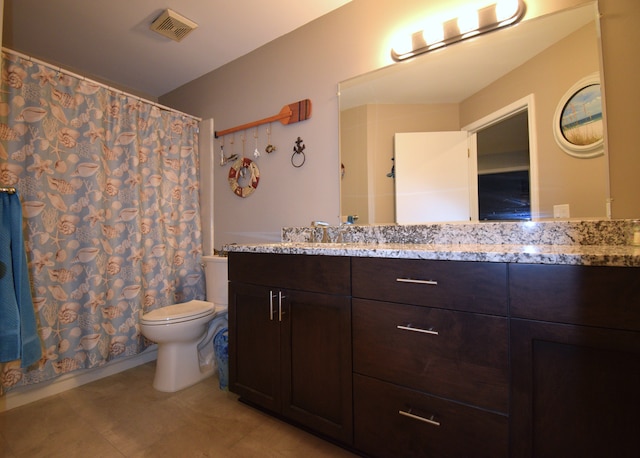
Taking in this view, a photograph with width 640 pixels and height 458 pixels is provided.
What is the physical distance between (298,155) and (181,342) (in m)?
1.44

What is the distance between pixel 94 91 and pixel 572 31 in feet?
8.75

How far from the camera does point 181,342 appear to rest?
176 centimetres

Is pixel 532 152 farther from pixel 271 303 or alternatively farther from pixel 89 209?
pixel 89 209

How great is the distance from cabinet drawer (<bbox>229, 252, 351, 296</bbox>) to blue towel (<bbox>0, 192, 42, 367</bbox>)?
3.08ft

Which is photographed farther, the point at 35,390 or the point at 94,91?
the point at 94,91

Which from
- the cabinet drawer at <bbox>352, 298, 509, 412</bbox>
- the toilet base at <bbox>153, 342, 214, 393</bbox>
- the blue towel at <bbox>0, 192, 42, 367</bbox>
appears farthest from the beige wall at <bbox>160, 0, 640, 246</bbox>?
the blue towel at <bbox>0, 192, 42, 367</bbox>

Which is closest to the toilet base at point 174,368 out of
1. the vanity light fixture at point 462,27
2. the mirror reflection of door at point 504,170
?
the mirror reflection of door at point 504,170

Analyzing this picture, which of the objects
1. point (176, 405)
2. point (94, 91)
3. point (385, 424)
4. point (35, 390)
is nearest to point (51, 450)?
point (176, 405)

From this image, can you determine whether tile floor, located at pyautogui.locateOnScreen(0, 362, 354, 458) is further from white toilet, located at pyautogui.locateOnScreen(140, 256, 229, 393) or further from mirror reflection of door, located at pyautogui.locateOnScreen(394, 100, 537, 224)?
mirror reflection of door, located at pyautogui.locateOnScreen(394, 100, 537, 224)

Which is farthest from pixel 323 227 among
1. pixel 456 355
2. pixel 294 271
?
pixel 456 355

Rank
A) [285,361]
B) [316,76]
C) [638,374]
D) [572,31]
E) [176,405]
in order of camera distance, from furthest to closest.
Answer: [316,76] → [176,405] → [285,361] → [572,31] → [638,374]

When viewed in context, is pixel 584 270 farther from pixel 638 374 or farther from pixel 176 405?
pixel 176 405

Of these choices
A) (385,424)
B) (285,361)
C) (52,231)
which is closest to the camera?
(385,424)

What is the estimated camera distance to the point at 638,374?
70cm
